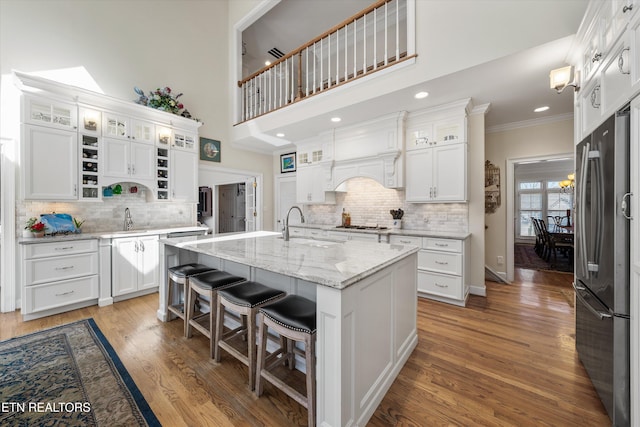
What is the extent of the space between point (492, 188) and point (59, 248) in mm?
6318

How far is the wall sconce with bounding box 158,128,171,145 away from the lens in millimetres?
4027

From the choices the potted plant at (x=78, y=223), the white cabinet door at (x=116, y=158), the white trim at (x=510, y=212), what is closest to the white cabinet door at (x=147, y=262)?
the potted plant at (x=78, y=223)

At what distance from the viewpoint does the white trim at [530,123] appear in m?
3.88

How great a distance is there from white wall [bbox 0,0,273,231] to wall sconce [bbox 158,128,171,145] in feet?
2.32

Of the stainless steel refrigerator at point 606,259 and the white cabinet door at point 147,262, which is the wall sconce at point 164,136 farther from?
the stainless steel refrigerator at point 606,259

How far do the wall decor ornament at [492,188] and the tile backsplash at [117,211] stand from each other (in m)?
5.36

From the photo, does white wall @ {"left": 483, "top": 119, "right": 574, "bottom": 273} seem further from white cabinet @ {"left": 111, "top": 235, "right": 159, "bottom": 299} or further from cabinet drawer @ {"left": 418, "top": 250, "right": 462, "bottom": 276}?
white cabinet @ {"left": 111, "top": 235, "right": 159, "bottom": 299}

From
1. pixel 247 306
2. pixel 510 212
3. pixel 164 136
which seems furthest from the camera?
pixel 510 212

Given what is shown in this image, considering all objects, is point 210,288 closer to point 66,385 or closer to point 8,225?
point 66,385

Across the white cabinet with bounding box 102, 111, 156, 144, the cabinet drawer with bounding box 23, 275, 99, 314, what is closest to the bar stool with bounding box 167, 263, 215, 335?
the cabinet drawer with bounding box 23, 275, 99, 314

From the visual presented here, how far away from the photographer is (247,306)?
1.72 metres

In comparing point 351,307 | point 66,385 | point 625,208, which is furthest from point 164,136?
point 625,208

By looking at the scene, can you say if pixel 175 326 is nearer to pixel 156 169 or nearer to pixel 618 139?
pixel 156 169

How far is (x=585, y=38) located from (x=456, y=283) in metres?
2.62
